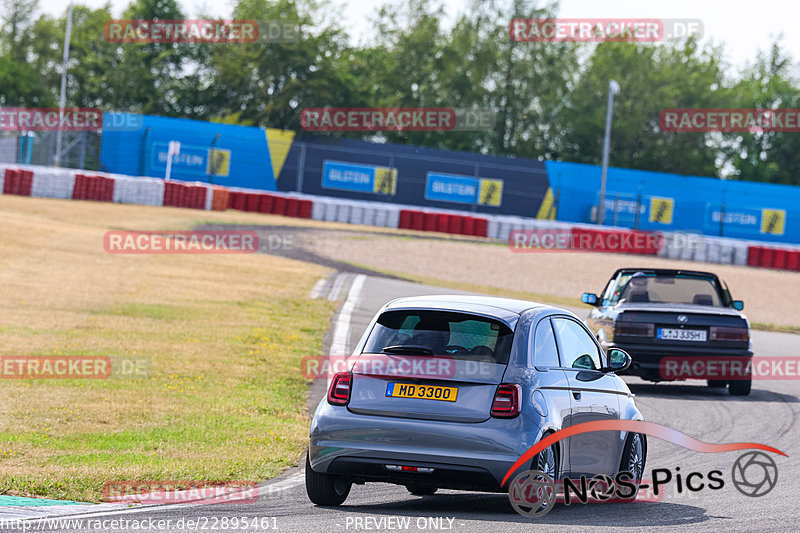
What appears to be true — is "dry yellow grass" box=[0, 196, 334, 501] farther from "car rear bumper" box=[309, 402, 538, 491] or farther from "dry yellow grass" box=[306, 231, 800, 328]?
"dry yellow grass" box=[306, 231, 800, 328]

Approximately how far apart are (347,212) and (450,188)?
856 centimetres

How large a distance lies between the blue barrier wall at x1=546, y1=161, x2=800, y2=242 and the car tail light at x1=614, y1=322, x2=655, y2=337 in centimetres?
3763

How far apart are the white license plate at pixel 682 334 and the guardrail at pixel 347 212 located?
91.4ft

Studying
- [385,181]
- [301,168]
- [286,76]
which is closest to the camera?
[301,168]

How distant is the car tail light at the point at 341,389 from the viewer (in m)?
7.08

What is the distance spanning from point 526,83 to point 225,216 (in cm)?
3616

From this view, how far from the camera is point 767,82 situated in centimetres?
8794

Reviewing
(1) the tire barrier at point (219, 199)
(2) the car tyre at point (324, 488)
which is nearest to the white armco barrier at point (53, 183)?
(1) the tire barrier at point (219, 199)

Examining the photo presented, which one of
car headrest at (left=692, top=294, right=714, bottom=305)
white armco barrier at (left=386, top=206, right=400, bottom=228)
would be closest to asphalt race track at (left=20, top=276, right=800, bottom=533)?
car headrest at (left=692, top=294, right=714, bottom=305)

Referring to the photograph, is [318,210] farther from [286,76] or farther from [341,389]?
[341,389]

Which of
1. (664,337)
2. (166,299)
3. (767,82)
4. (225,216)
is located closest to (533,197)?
(225,216)

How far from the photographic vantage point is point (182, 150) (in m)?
48.8

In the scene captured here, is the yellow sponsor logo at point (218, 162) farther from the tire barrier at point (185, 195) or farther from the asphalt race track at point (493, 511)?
the asphalt race track at point (493, 511)

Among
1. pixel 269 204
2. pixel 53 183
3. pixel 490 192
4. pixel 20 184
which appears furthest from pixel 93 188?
pixel 490 192
